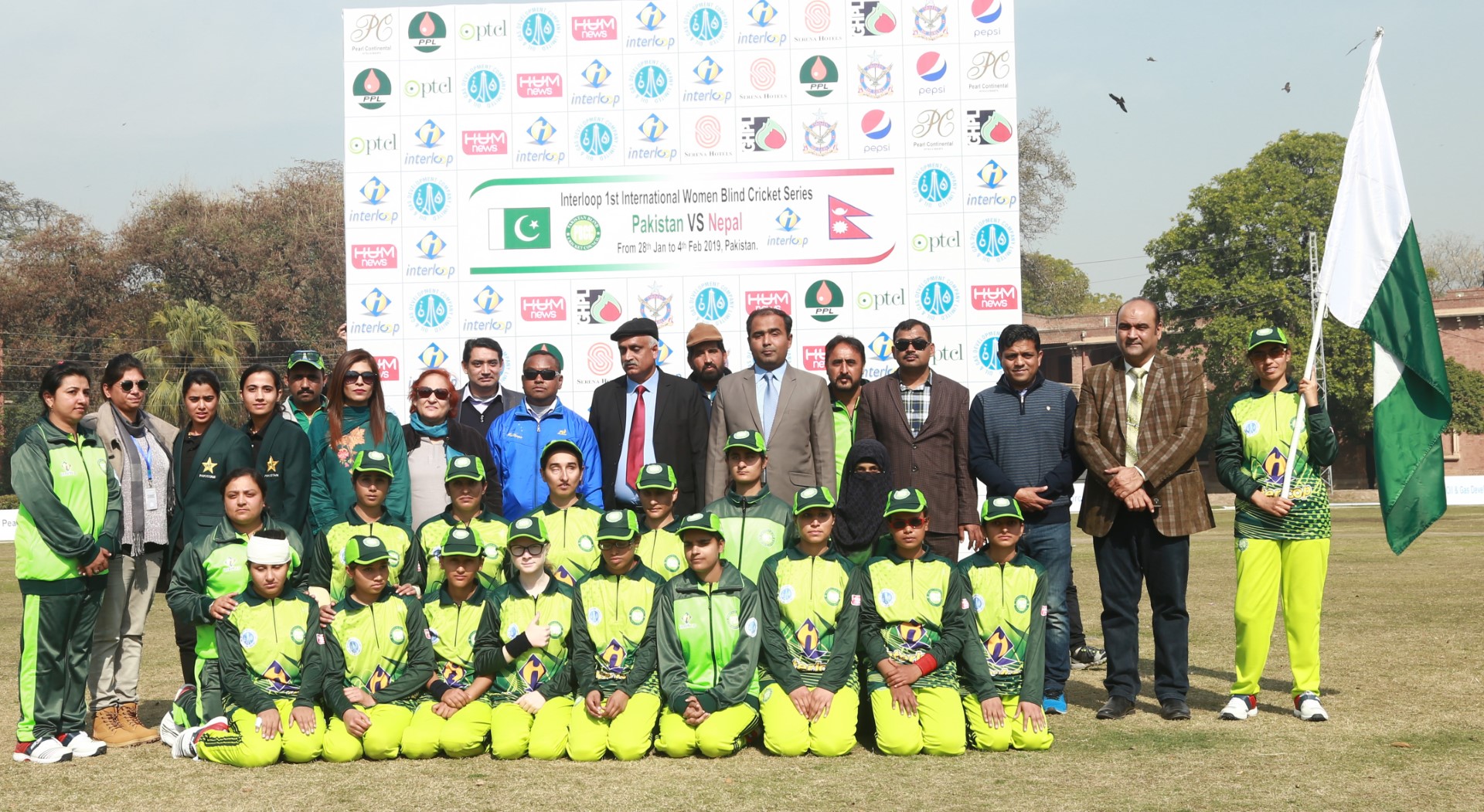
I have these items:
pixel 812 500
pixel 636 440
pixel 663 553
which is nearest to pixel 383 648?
pixel 663 553

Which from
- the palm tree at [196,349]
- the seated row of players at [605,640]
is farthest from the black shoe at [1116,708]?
the palm tree at [196,349]

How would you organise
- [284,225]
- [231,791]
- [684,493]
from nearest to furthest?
[231,791]
[684,493]
[284,225]

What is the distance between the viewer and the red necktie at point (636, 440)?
24.6 ft

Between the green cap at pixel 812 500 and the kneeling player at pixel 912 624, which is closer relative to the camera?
the kneeling player at pixel 912 624

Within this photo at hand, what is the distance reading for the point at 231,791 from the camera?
5238 millimetres

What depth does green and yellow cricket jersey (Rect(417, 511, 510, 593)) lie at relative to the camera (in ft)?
21.5

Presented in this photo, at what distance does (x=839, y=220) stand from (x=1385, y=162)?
5077 mm

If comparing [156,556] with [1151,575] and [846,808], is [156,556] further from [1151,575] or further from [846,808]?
[1151,575]

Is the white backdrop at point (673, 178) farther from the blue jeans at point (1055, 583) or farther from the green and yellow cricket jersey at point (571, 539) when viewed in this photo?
the green and yellow cricket jersey at point (571, 539)

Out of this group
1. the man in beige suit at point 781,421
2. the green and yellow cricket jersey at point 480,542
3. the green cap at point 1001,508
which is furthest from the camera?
the man in beige suit at point 781,421

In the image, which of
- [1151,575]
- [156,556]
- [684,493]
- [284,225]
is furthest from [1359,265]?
[284,225]

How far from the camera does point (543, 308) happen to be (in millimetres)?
11336

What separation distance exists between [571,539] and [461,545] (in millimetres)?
654

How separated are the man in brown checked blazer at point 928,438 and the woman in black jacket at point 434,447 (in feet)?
7.00
